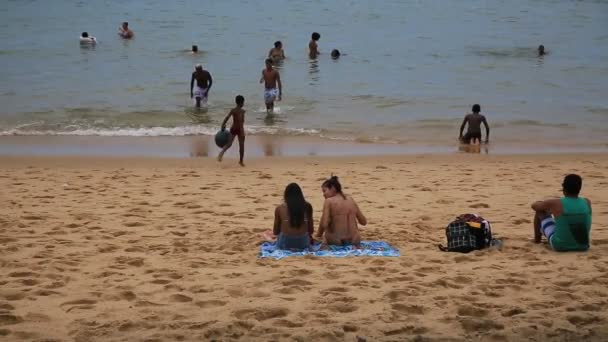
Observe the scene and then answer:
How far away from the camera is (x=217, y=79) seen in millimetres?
23531

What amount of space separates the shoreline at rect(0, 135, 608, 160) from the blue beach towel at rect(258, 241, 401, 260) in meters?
6.07

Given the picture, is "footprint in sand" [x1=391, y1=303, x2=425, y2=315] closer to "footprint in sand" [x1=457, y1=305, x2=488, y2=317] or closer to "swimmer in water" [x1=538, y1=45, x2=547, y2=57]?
"footprint in sand" [x1=457, y1=305, x2=488, y2=317]

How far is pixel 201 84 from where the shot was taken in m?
18.5

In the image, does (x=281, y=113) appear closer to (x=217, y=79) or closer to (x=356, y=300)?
(x=217, y=79)

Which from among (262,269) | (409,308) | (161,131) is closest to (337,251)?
(262,269)

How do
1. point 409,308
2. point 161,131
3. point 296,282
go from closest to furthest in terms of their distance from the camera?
point 409,308
point 296,282
point 161,131

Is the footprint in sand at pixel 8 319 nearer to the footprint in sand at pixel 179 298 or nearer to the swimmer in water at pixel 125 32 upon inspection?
the footprint in sand at pixel 179 298

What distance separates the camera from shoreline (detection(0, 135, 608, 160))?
46.5 ft

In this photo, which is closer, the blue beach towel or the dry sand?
the dry sand

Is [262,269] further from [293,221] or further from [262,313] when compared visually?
[262,313]

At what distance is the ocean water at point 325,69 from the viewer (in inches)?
692

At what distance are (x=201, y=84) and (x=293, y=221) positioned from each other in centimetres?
Result: 1128

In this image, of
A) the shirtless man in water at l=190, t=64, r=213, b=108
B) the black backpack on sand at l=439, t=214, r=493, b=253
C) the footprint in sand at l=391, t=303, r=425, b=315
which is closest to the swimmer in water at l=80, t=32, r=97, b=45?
the shirtless man in water at l=190, t=64, r=213, b=108

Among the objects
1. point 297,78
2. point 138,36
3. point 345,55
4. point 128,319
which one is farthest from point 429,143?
point 138,36
